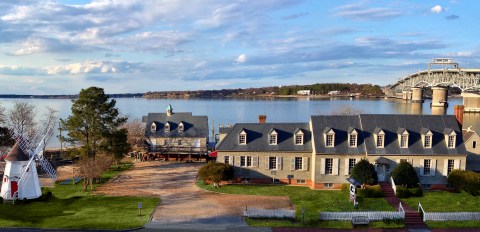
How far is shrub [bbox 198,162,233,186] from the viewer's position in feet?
130

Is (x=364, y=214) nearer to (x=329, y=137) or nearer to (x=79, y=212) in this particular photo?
(x=329, y=137)

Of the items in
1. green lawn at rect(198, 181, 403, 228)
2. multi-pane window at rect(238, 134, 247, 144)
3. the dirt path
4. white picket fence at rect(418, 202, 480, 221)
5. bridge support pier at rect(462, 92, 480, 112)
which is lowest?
the dirt path

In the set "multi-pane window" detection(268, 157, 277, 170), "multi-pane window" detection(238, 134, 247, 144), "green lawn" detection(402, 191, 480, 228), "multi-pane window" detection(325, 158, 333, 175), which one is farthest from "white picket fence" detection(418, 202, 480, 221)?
"multi-pane window" detection(238, 134, 247, 144)

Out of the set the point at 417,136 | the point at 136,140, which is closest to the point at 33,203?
the point at 136,140

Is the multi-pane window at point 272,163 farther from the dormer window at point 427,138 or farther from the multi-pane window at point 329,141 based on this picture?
the dormer window at point 427,138

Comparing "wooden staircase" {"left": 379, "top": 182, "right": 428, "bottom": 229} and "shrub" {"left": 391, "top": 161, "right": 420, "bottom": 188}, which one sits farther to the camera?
"shrub" {"left": 391, "top": 161, "right": 420, "bottom": 188}

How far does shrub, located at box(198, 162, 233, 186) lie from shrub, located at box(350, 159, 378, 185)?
11868 millimetres

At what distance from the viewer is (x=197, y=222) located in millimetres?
29359

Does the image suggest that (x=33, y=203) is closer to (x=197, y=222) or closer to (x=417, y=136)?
(x=197, y=222)

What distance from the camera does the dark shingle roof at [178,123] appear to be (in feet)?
193

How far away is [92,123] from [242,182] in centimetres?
1974

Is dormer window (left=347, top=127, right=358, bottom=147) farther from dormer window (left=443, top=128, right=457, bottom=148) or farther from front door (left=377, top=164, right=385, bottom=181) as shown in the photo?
dormer window (left=443, top=128, right=457, bottom=148)

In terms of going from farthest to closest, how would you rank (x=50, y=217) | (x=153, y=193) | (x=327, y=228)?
1. (x=153, y=193)
2. (x=50, y=217)
3. (x=327, y=228)

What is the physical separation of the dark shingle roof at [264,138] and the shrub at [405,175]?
8464mm
